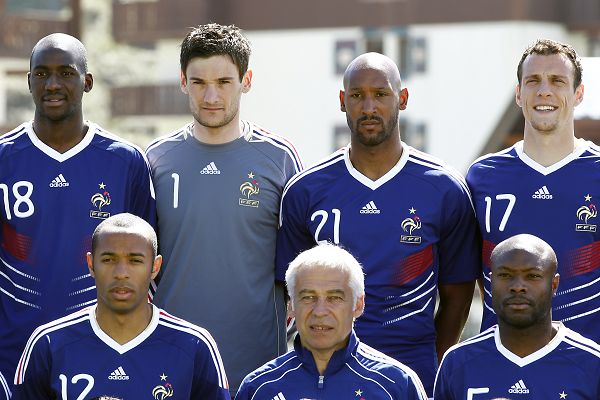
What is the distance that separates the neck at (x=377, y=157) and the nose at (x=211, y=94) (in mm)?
645

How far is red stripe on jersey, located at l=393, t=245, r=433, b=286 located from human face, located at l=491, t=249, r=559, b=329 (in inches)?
23.8

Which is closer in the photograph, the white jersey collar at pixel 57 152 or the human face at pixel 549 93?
the human face at pixel 549 93

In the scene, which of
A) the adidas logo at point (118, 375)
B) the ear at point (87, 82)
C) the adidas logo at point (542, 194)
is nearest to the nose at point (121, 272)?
the adidas logo at point (118, 375)

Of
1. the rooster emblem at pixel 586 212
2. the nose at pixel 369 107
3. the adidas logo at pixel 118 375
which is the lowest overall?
the adidas logo at pixel 118 375

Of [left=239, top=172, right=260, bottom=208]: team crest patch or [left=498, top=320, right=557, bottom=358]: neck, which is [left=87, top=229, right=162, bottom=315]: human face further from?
[left=498, top=320, right=557, bottom=358]: neck

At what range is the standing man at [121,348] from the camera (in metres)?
4.85

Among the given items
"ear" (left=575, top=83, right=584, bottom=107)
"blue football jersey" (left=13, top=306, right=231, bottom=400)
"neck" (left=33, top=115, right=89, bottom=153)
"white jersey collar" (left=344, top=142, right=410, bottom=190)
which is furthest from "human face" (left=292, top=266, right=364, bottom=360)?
"ear" (left=575, top=83, right=584, bottom=107)

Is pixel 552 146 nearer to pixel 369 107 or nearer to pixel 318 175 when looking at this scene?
pixel 369 107

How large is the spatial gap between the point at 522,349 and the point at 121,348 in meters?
1.57

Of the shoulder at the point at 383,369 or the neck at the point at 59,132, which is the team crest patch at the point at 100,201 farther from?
the shoulder at the point at 383,369

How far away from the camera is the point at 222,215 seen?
5.51m

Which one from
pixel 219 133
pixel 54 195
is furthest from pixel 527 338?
pixel 54 195

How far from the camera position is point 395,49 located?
1994cm

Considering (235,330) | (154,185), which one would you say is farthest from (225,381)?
(154,185)
